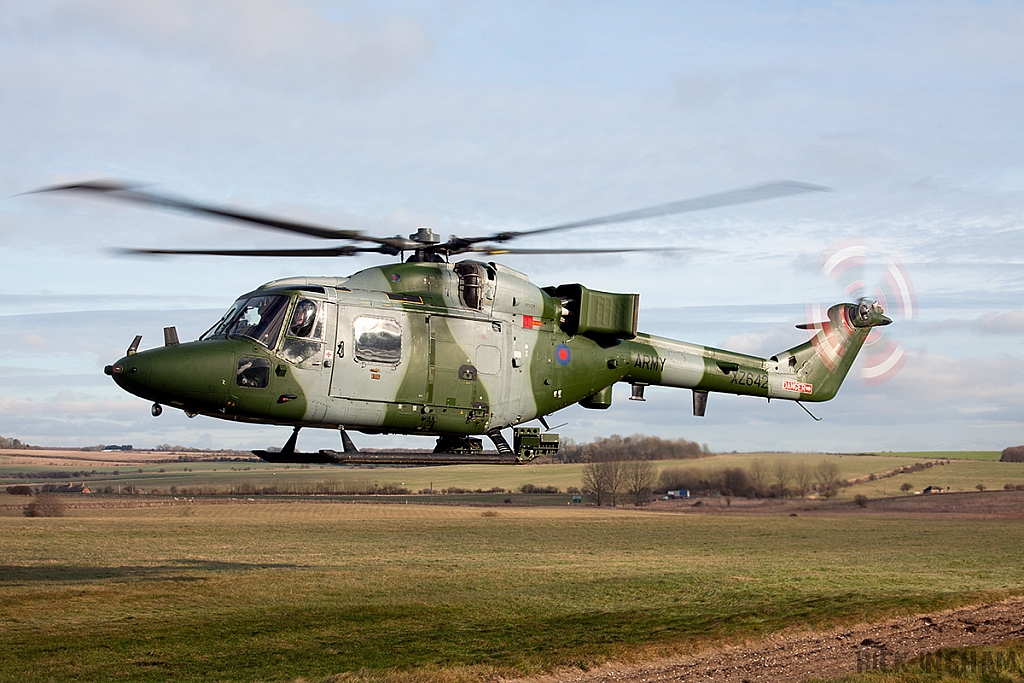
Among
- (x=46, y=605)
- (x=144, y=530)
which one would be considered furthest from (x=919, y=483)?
(x=46, y=605)

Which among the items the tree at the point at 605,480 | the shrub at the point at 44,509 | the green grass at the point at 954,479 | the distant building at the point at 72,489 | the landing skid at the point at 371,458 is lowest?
the distant building at the point at 72,489

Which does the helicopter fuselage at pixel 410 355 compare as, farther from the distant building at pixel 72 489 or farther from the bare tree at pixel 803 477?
the distant building at pixel 72 489

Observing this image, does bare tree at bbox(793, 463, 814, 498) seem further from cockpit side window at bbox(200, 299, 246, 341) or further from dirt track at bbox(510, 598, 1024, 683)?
cockpit side window at bbox(200, 299, 246, 341)

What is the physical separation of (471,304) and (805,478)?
64102 mm

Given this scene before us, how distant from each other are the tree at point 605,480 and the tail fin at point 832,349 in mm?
63757

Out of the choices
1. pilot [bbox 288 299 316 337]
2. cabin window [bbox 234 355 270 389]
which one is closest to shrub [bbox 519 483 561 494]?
pilot [bbox 288 299 316 337]

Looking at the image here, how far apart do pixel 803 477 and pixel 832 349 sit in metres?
53.1

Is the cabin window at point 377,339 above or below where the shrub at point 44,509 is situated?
above

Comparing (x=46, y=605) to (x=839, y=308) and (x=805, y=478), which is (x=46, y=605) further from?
(x=805, y=478)

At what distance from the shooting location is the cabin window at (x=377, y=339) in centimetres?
1688

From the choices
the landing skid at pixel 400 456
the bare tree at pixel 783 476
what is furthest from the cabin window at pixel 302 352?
the bare tree at pixel 783 476

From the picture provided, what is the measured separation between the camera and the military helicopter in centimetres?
1567

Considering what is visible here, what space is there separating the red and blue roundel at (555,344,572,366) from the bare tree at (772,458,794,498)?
2362 inches

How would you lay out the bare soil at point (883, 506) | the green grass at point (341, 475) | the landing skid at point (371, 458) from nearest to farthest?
the landing skid at point (371, 458) → the bare soil at point (883, 506) → the green grass at point (341, 475)
